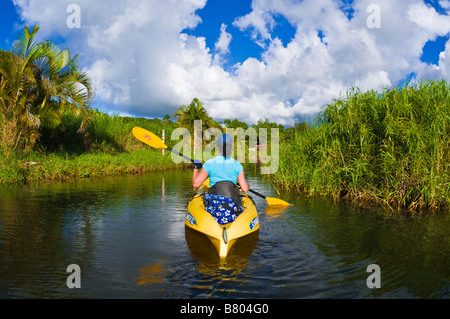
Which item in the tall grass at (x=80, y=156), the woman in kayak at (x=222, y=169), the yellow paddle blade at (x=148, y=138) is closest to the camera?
the woman in kayak at (x=222, y=169)

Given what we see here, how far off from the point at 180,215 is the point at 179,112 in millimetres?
23318

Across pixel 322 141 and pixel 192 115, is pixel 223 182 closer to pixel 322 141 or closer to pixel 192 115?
pixel 322 141

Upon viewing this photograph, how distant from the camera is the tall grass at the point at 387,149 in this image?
7.22 m

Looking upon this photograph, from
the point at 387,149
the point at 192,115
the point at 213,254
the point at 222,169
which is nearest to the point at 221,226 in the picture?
the point at 213,254

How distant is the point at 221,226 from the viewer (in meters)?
4.71

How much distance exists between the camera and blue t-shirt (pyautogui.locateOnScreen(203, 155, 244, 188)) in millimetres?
5430

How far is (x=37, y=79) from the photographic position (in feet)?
44.1

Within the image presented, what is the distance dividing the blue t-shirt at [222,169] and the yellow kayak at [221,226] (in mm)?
496

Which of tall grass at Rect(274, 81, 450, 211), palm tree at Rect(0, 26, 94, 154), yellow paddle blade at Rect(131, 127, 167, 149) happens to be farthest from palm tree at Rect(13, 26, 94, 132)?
tall grass at Rect(274, 81, 450, 211)

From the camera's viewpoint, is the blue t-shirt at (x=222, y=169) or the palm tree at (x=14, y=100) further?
the palm tree at (x=14, y=100)

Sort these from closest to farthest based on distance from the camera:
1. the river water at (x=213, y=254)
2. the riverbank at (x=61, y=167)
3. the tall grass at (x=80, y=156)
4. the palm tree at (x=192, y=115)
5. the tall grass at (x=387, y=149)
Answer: the river water at (x=213, y=254) < the tall grass at (x=387, y=149) < the riverbank at (x=61, y=167) < the tall grass at (x=80, y=156) < the palm tree at (x=192, y=115)

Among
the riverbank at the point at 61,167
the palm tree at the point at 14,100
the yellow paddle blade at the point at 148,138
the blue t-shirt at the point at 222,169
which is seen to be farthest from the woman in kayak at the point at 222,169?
the palm tree at the point at 14,100

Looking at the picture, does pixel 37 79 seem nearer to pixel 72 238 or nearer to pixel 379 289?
pixel 72 238

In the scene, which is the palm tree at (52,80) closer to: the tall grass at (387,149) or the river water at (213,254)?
the river water at (213,254)
